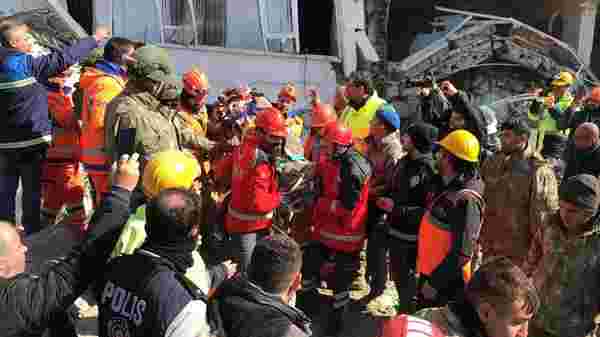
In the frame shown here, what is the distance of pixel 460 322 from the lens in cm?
195

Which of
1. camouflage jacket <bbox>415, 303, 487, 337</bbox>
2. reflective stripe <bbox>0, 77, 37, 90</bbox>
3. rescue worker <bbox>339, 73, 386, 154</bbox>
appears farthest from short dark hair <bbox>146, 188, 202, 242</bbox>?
rescue worker <bbox>339, 73, 386, 154</bbox>

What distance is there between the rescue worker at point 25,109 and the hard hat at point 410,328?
3.26 metres

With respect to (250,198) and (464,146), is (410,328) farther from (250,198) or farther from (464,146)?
(250,198)

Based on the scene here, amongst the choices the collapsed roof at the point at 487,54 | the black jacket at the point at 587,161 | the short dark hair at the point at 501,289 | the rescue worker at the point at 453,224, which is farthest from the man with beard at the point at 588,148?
the collapsed roof at the point at 487,54

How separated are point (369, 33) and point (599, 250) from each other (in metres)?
10.4

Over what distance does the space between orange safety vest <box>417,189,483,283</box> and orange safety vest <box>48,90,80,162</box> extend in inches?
128

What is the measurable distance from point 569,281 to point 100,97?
3517 mm

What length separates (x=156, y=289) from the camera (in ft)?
6.79

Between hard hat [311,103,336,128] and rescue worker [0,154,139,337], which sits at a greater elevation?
hard hat [311,103,336,128]

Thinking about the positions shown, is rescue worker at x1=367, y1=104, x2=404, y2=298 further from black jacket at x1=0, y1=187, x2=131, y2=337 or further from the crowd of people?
black jacket at x1=0, y1=187, x2=131, y2=337

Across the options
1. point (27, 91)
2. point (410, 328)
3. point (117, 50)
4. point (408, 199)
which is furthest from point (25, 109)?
point (410, 328)

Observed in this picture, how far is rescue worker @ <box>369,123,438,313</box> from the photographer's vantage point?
433 cm

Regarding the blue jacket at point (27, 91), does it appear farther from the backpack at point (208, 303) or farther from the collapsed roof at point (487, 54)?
the collapsed roof at point (487, 54)

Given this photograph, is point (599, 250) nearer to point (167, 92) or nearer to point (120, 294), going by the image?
point (120, 294)
